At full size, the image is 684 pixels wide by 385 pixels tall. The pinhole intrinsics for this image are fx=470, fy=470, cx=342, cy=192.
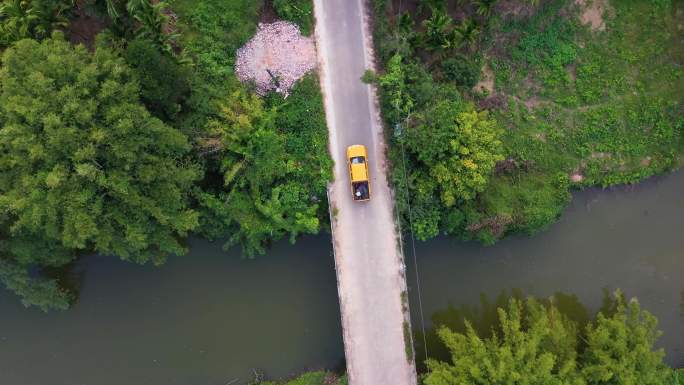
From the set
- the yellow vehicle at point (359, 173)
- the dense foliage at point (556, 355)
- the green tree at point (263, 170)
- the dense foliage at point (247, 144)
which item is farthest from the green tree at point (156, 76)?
the dense foliage at point (556, 355)

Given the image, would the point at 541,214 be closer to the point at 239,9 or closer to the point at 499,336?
the point at 499,336

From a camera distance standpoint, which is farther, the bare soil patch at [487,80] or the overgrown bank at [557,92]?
the bare soil patch at [487,80]

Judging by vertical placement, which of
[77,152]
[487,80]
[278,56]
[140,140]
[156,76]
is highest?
[278,56]

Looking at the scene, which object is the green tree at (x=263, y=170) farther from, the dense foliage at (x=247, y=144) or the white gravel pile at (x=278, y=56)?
the white gravel pile at (x=278, y=56)

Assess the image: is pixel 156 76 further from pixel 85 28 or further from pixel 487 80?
pixel 487 80

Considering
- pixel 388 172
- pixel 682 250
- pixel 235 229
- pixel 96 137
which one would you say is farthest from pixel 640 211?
pixel 96 137

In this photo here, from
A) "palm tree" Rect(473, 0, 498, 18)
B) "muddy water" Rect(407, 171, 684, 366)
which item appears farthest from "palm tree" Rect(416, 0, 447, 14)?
"muddy water" Rect(407, 171, 684, 366)

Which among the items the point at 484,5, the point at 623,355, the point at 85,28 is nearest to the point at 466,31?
the point at 484,5
